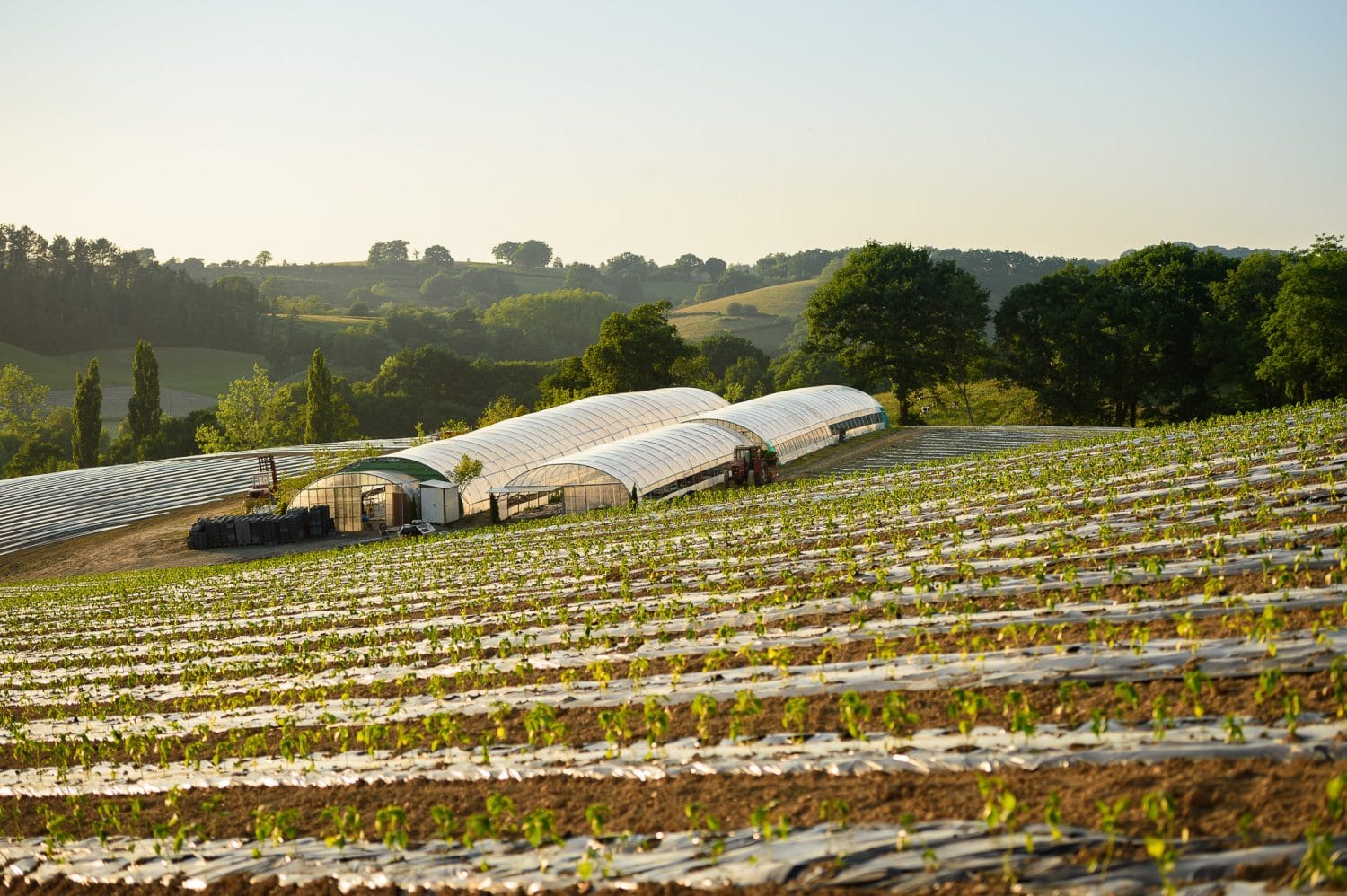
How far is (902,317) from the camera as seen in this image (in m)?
55.5

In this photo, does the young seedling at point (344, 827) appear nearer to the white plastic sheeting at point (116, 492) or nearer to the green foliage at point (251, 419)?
the white plastic sheeting at point (116, 492)

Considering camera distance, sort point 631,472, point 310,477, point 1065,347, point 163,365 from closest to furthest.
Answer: point 631,472 < point 310,477 < point 1065,347 < point 163,365

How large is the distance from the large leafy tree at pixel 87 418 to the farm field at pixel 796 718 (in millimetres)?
57354

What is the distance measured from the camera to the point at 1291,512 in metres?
11.2

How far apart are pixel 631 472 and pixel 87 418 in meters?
49.6

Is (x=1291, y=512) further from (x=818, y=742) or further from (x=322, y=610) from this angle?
(x=322, y=610)

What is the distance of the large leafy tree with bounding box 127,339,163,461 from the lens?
2721 inches

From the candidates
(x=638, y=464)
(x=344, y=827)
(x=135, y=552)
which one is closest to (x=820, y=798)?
(x=344, y=827)

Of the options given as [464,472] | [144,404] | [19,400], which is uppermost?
[19,400]

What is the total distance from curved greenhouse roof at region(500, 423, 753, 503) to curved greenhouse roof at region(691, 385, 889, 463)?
3.14 m

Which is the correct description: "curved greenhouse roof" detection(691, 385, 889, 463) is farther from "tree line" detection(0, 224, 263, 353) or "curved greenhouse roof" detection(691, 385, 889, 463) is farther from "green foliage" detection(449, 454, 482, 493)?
"tree line" detection(0, 224, 263, 353)

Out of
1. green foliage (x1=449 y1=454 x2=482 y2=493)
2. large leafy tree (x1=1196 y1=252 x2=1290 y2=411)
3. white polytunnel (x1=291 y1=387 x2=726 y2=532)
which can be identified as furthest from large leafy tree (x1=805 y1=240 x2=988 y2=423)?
green foliage (x1=449 y1=454 x2=482 y2=493)

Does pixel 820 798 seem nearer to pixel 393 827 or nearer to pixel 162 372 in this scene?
pixel 393 827

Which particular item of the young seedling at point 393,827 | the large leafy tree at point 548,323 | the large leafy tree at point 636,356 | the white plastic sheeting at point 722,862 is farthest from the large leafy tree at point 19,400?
the young seedling at point 393,827
